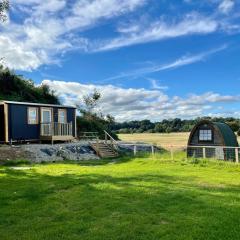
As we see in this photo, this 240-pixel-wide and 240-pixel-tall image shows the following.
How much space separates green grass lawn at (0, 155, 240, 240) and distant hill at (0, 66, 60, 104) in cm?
2915

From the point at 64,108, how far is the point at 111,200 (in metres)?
23.7

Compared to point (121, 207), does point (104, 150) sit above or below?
above

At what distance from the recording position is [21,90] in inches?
1796

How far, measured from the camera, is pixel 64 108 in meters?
33.8

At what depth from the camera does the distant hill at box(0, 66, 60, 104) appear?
144 feet

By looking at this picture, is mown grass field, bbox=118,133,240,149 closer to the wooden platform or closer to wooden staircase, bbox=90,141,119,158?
wooden staircase, bbox=90,141,119,158

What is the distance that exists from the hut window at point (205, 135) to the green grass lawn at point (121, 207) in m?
14.6

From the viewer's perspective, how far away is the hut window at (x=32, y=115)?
30.4 metres

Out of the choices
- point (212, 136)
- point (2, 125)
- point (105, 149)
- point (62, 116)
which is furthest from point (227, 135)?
point (2, 125)

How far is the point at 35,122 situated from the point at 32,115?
0.58m

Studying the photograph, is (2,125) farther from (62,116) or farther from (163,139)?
(163,139)

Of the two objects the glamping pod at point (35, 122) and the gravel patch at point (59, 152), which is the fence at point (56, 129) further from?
the gravel patch at point (59, 152)

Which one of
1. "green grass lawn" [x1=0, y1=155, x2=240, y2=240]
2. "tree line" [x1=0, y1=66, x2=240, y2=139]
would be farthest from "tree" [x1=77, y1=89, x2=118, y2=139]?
"green grass lawn" [x1=0, y1=155, x2=240, y2=240]

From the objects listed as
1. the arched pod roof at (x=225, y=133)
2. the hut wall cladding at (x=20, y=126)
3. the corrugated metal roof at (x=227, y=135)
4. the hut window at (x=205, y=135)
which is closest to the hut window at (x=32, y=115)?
the hut wall cladding at (x=20, y=126)
